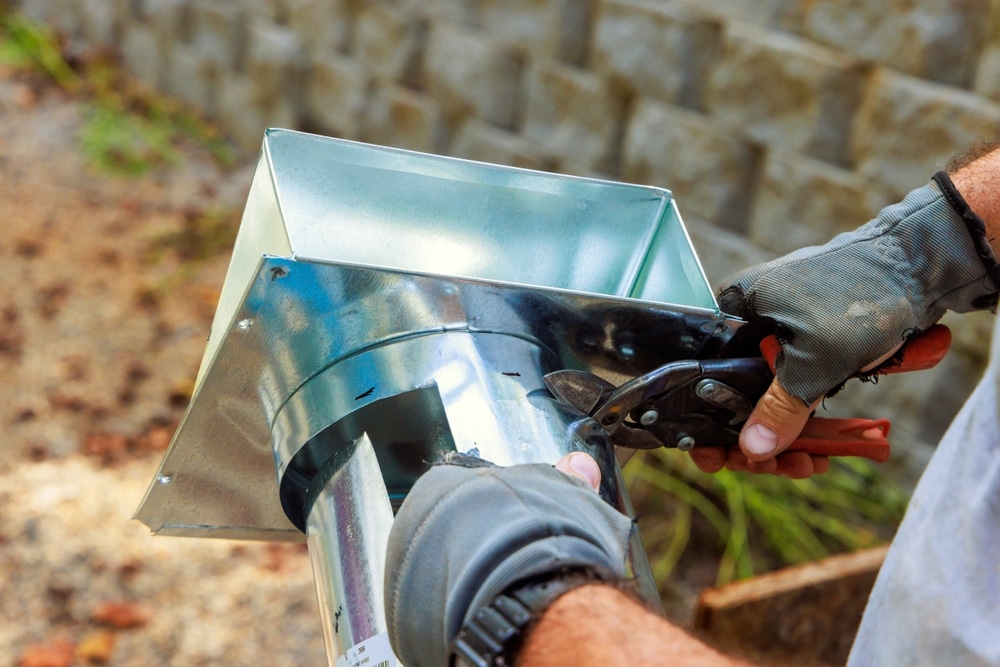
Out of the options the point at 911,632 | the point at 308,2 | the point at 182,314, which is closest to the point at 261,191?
the point at 911,632

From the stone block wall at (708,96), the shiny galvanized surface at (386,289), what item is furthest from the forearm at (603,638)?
the stone block wall at (708,96)

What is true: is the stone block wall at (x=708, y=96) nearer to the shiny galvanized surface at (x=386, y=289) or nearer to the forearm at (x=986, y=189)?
the forearm at (x=986, y=189)

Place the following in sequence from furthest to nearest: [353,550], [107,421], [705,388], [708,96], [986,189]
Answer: [107,421]
[708,96]
[986,189]
[705,388]
[353,550]

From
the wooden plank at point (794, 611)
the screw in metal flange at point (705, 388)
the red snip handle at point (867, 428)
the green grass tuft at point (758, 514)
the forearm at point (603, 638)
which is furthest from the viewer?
the green grass tuft at point (758, 514)

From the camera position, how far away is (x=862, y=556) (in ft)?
5.42

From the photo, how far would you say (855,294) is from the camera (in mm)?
890

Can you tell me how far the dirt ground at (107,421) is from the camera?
1944mm

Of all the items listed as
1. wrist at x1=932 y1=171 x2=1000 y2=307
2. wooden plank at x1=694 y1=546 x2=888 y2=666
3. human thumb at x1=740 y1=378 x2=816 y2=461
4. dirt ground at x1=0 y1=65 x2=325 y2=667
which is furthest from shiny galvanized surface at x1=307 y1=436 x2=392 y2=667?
dirt ground at x1=0 y1=65 x2=325 y2=667

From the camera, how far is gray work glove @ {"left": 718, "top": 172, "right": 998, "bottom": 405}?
34.1 inches

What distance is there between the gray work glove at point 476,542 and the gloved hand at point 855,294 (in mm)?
284

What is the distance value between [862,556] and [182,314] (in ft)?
6.27

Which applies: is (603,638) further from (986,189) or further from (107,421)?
(107,421)

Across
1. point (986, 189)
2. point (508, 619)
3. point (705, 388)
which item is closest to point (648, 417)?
point (705, 388)

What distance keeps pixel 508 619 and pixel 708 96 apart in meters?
1.79
